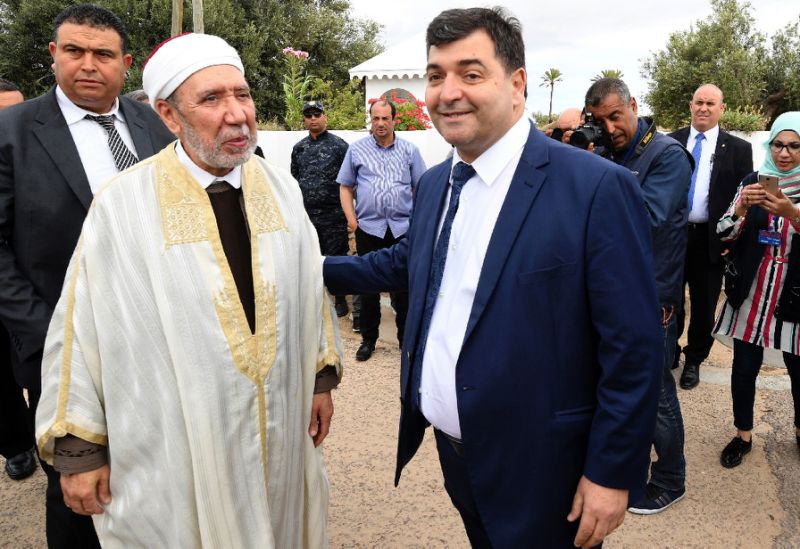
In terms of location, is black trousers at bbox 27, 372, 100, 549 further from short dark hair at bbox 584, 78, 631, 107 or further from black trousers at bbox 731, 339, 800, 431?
black trousers at bbox 731, 339, 800, 431

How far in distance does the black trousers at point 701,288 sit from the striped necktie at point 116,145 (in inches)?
164

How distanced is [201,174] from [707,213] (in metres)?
4.29

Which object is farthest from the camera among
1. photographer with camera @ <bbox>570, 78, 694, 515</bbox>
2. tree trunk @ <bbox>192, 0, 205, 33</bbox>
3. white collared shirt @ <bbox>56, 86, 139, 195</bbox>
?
tree trunk @ <bbox>192, 0, 205, 33</bbox>

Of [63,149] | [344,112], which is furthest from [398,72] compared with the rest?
[63,149]

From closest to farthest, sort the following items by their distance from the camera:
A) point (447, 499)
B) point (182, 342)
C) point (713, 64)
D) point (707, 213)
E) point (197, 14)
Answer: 1. point (182, 342)
2. point (447, 499)
3. point (707, 213)
4. point (197, 14)
5. point (713, 64)

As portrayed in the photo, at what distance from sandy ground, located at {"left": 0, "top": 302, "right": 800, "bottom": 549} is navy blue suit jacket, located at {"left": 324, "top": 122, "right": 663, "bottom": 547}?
55.9 inches

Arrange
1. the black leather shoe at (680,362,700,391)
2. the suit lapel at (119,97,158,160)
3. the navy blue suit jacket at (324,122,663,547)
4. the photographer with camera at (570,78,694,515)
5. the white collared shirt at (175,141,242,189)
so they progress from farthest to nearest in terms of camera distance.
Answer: the black leather shoe at (680,362,700,391), the photographer with camera at (570,78,694,515), the suit lapel at (119,97,158,160), the white collared shirt at (175,141,242,189), the navy blue suit jacket at (324,122,663,547)

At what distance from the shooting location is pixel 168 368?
1.87 m

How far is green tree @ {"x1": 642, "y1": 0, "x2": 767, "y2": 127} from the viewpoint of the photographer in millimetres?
20281

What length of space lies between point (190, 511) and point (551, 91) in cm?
5451

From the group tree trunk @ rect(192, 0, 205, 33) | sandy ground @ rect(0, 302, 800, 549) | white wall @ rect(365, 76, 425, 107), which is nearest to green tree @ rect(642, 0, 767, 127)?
white wall @ rect(365, 76, 425, 107)

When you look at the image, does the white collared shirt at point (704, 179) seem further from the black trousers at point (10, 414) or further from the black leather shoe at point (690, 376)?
the black trousers at point (10, 414)

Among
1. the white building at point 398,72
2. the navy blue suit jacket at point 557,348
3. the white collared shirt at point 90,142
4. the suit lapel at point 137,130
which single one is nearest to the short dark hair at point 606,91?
the navy blue suit jacket at point 557,348

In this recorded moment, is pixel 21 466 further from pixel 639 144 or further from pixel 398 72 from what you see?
pixel 398 72
